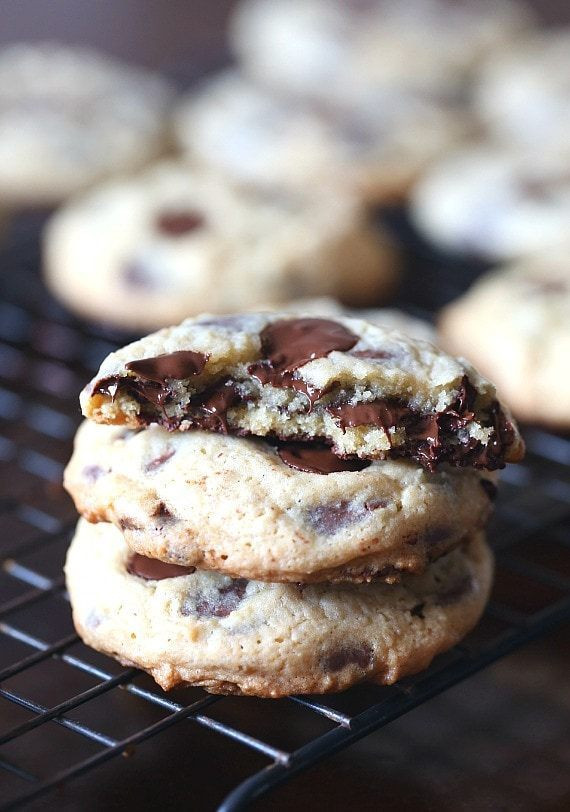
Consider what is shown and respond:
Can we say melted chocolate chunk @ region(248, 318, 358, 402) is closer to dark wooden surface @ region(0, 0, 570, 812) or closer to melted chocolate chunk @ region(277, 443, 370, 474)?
melted chocolate chunk @ region(277, 443, 370, 474)

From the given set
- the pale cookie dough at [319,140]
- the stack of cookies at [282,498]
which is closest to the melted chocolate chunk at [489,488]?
the stack of cookies at [282,498]

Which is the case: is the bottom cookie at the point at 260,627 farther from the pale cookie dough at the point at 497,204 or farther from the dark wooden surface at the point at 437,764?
the pale cookie dough at the point at 497,204

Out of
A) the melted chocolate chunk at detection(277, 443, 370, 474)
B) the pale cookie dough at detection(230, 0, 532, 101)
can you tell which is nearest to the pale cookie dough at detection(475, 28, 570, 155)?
the pale cookie dough at detection(230, 0, 532, 101)

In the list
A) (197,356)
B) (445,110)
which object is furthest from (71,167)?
(197,356)

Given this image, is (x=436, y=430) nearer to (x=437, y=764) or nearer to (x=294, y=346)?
(x=294, y=346)

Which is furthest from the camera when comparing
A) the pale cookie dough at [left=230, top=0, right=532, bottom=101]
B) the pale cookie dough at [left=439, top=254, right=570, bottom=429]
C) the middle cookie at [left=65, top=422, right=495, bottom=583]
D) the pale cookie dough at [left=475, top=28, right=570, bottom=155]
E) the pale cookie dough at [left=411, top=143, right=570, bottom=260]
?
the pale cookie dough at [left=230, top=0, right=532, bottom=101]

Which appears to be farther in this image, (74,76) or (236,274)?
(74,76)

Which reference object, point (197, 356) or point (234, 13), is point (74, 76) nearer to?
point (234, 13)

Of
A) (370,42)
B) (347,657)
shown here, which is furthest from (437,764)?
(370,42)
